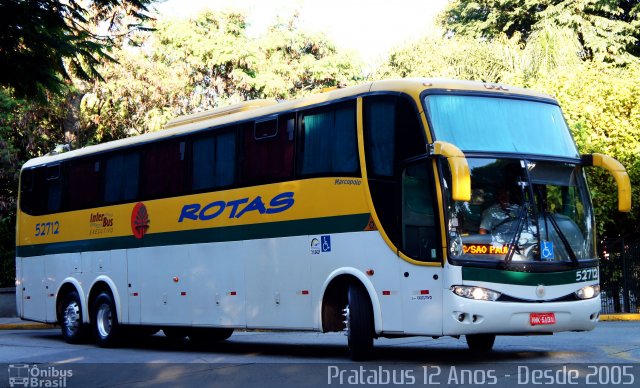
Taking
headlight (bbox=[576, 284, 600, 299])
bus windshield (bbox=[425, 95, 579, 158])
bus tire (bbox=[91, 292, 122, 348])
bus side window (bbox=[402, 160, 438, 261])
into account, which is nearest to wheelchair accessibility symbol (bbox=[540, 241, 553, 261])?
headlight (bbox=[576, 284, 600, 299])

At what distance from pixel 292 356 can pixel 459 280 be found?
372 cm

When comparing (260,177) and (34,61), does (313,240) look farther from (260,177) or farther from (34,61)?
(34,61)

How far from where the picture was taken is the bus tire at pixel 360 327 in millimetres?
13453

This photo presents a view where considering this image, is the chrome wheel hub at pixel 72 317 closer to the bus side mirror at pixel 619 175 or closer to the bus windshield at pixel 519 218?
the bus windshield at pixel 519 218

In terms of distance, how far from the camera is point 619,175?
1360 cm

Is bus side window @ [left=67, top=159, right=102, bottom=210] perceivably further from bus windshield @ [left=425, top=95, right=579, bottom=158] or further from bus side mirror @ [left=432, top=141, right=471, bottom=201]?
bus side mirror @ [left=432, top=141, right=471, bottom=201]

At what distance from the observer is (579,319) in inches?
512

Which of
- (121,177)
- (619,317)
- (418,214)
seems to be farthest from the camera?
(619,317)

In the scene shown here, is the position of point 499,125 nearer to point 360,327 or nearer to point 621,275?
point 360,327

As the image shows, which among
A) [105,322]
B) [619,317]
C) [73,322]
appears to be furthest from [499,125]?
[619,317]

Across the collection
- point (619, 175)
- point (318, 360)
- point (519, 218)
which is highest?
point (619, 175)

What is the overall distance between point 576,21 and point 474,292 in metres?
36.0

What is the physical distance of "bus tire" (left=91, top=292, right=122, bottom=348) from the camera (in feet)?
63.3

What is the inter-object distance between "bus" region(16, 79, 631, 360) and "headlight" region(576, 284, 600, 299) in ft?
0.08
